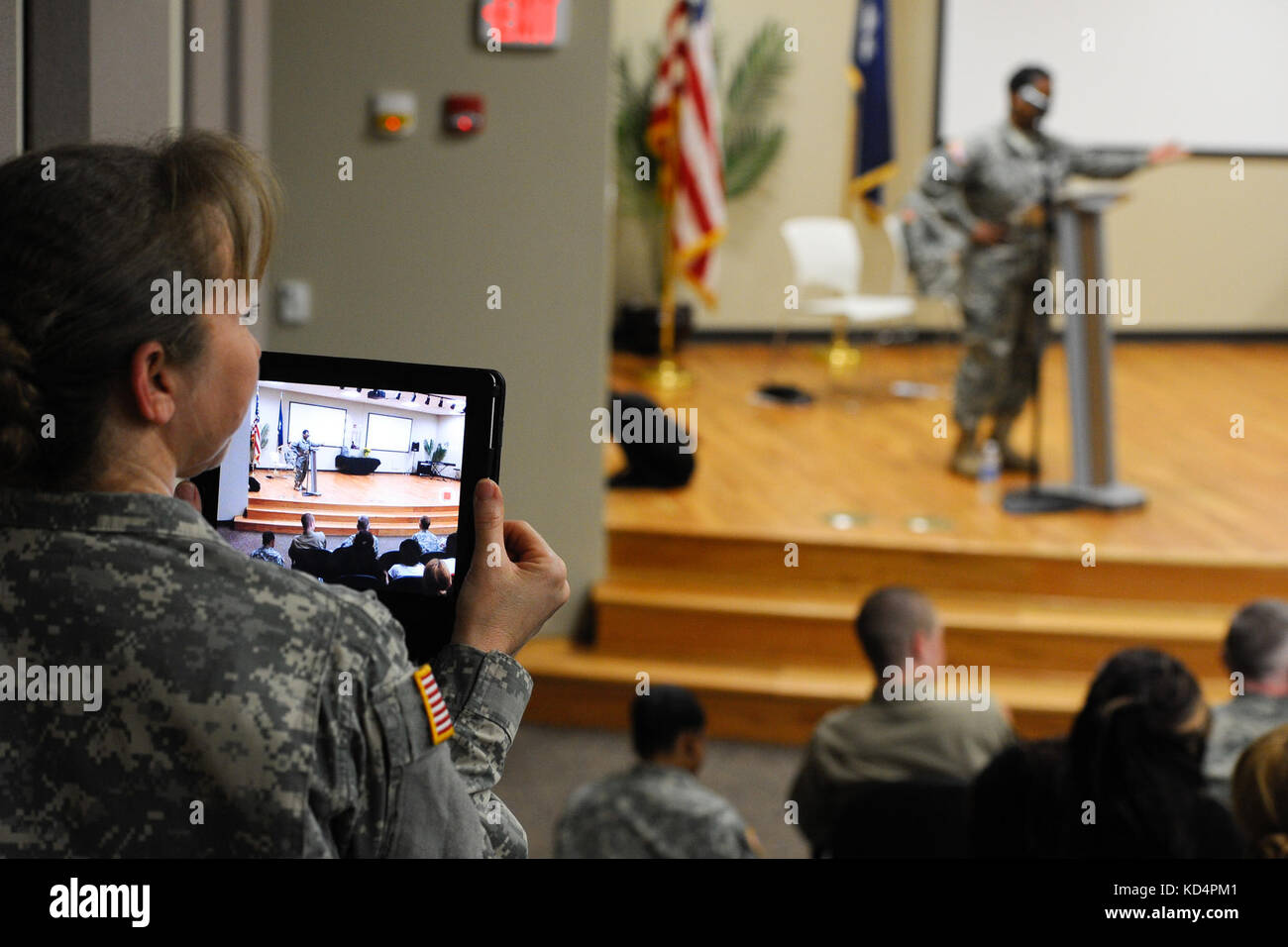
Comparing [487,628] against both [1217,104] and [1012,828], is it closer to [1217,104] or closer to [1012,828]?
[1012,828]

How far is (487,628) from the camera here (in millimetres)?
Result: 1059

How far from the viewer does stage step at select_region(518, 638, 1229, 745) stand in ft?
15.0

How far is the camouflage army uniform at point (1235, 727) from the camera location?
9.86 feet

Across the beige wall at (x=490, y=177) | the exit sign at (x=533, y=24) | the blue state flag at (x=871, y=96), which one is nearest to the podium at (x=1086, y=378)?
the beige wall at (x=490, y=177)

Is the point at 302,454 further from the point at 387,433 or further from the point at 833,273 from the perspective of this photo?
the point at 833,273

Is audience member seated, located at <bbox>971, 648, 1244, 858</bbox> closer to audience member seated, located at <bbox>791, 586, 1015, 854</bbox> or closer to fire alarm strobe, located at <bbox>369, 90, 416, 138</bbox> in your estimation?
audience member seated, located at <bbox>791, 586, 1015, 854</bbox>

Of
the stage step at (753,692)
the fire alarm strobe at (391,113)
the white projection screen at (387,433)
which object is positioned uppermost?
the fire alarm strobe at (391,113)

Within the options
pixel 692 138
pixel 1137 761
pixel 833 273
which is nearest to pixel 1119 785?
pixel 1137 761

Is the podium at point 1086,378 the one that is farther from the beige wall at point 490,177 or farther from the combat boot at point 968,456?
the beige wall at point 490,177

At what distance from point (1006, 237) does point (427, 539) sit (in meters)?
4.79

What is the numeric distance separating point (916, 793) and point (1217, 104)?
6.82 m

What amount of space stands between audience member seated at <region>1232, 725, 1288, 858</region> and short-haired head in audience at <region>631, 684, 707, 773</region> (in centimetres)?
127

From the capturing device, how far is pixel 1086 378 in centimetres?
523

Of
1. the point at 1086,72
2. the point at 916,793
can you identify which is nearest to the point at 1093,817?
the point at 916,793
